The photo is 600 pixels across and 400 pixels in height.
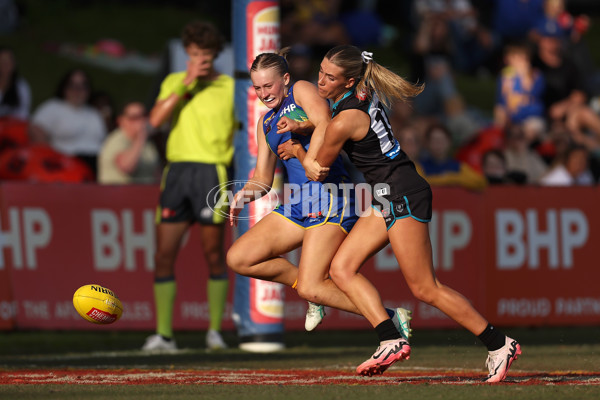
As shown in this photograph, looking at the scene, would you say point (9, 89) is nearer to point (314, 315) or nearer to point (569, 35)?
point (314, 315)

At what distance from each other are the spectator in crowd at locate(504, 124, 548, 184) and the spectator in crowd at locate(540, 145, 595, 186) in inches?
7.4

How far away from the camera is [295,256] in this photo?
12391 mm

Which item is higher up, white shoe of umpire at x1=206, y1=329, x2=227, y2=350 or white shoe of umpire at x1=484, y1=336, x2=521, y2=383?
white shoe of umpire at x1=484, y1=336, x2=521, y2=383

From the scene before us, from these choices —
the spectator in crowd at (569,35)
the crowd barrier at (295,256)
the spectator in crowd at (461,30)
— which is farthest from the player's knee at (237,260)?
the spectator in crowd at (569,35)

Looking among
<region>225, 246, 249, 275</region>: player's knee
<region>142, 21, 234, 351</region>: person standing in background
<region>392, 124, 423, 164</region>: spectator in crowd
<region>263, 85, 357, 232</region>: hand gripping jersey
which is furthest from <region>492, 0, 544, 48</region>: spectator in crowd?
<region>225, 246, 249, 275</region>: player's knee

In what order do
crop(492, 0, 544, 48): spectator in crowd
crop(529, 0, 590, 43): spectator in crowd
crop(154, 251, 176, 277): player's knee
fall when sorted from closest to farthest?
1. crop(154, 251, 176, 277): player's knee
2. crop(529, 0, 590, 43): spectator in crowd
3. crop(492, 0, 544, 48): spectator in crowd

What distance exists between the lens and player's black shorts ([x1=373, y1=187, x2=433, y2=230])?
7.30 metres

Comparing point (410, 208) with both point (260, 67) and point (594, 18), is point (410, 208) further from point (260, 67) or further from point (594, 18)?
point (594, 18)

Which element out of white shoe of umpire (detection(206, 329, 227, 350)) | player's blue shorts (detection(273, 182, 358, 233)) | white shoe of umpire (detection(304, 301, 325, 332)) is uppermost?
player's blue shorts (detection(273, 182, 358, 233))

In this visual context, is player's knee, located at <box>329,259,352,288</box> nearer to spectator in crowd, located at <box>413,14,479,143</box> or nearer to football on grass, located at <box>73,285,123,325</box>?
football on grass, located at <box>73,285,123,325</box>

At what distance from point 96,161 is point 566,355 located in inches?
275

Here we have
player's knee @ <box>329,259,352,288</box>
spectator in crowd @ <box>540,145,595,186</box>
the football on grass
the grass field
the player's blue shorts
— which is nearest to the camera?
the grass field

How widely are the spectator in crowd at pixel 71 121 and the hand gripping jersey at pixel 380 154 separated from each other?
Result: 730cm

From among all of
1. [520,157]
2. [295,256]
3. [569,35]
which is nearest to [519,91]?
[520,157]
